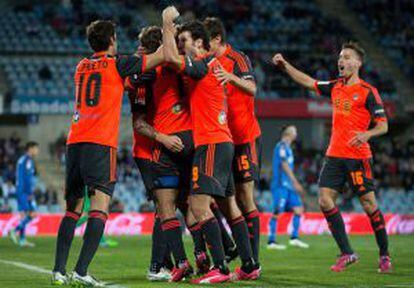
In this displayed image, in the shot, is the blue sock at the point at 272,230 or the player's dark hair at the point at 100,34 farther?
the blue sock at the point at 272,230

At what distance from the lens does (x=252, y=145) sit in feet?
33.2

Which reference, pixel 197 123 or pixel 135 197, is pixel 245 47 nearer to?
pixel 135 197

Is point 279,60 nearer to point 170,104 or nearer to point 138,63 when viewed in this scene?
point 170,104

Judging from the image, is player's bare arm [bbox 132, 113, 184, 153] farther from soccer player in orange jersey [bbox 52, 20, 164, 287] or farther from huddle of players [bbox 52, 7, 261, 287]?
soccer player in orange jersey [bbox 52, 20, 164, 287]

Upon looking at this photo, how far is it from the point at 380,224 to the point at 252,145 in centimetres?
215

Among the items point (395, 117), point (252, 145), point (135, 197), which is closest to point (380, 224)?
point (252, 145)

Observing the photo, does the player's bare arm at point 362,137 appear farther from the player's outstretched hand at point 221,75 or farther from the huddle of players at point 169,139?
the player's outstretched hand at point 221,75

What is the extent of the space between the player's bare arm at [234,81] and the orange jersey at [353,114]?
2.04 metres

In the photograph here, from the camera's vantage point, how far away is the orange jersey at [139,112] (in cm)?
943

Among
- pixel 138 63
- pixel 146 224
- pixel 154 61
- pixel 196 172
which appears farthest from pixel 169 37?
pixel 146 224

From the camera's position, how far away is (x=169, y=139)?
9.20 meters

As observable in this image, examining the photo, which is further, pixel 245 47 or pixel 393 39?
pixel 393 39

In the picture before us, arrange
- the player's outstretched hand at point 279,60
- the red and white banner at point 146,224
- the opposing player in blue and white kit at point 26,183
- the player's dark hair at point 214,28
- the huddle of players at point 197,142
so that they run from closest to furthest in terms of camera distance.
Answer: the huddle of players at point 197,142, the player's dark hair at point 214,28, the player's outstretched hand at point 279,60, the opposing player in blue and white kit at point 26,183, the red and white banner at point 146,224

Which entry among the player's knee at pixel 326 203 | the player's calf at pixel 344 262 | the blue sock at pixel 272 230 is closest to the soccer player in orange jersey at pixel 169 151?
the player's calf at pixel 344 262
